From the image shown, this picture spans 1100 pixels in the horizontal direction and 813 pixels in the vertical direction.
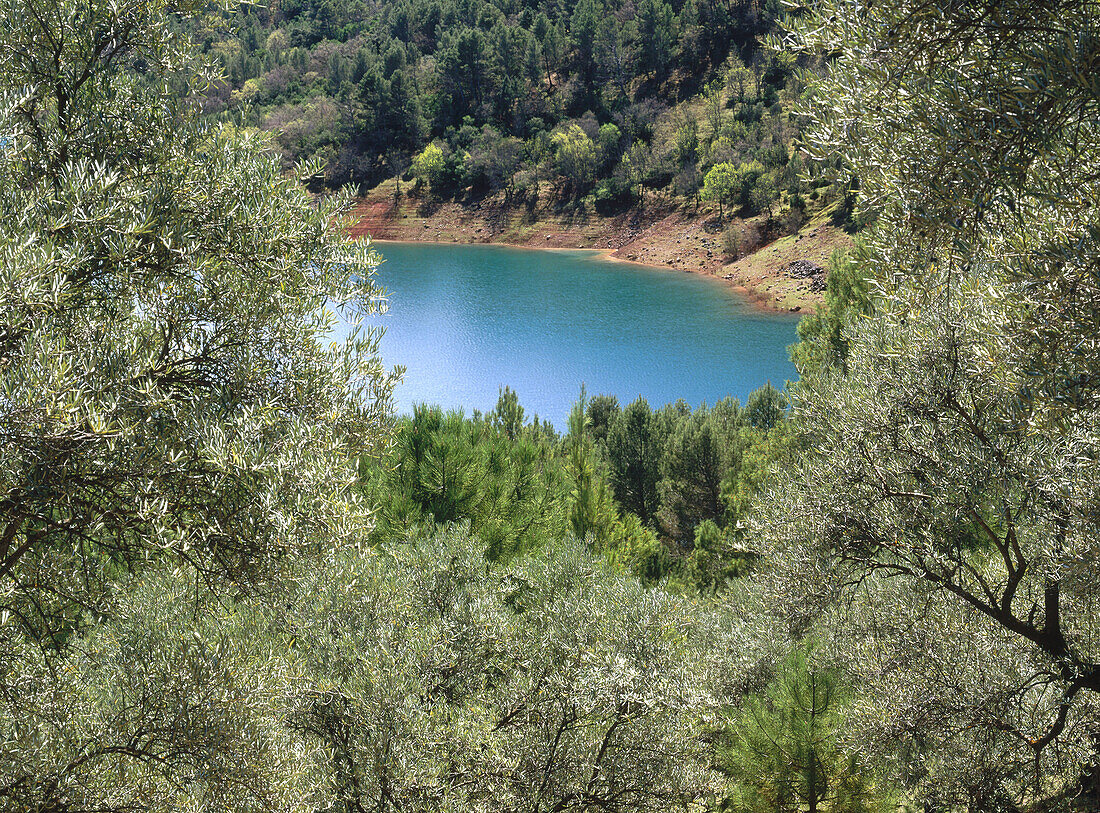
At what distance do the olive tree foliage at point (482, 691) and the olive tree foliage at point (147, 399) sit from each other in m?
0.70

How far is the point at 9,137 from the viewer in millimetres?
3527

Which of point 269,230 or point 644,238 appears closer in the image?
point 269,230

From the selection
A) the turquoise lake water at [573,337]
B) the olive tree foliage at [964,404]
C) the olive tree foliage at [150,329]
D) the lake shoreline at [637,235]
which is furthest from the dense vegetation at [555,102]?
the olive tree foliage at [150,329]

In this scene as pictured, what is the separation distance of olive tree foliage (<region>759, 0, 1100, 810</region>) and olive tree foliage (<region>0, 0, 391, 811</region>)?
3.29m

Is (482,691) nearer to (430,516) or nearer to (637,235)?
(430,516)

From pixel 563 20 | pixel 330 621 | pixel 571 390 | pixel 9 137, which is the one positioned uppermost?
pixel 563 20

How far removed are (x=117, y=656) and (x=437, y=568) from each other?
89.4 inches

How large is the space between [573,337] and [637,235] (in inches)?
1166

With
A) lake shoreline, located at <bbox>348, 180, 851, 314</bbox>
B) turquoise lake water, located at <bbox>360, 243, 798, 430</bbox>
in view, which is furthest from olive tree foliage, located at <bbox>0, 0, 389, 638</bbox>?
lake shoreline, located at <bbox>348, 180, 851, 314</bbox>

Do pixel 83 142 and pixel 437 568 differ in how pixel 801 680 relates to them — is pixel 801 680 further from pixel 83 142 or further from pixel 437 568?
pixel 83 142

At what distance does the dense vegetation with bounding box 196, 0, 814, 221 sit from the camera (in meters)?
66.9

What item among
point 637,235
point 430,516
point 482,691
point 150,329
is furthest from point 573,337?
point 150,329

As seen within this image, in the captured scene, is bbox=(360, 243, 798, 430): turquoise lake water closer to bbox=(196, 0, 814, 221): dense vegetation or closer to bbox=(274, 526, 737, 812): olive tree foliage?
bbox=(274, 526, 737, 812): olive tree foliage

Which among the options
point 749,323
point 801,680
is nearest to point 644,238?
point 749,323
